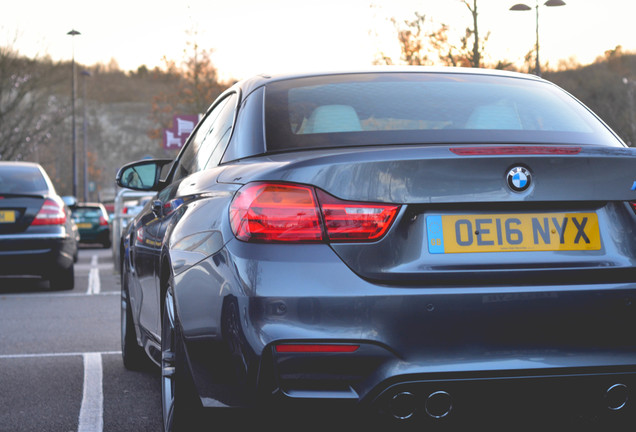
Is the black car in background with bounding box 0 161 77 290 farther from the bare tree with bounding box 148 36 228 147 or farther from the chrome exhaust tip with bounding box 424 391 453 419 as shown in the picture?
the bare tree with bounding box 148 36 228 147

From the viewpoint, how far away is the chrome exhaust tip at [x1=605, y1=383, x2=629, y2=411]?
3.11 metres

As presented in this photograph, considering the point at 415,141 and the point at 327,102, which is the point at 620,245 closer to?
the point at 415,141

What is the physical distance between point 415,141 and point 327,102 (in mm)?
581

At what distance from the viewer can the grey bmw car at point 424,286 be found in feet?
9.84

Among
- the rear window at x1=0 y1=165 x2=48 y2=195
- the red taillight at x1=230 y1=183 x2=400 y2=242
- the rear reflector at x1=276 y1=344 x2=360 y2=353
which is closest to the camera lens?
the rear reflector at x1=276 y1=344 x2=360 y2=353

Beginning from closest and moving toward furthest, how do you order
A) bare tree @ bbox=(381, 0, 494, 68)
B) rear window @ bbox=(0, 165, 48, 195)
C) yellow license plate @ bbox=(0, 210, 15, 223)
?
yellow license plate @ bbox=(0, 210, 15, 223) < rear window @ bbox=(0, 165, 48, 195) < bare tree @ bbox=(381, 0, 494, 68)

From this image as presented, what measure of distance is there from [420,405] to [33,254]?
33.6ft

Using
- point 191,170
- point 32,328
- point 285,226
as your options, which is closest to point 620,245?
point 285,226

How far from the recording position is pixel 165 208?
4.54 meters

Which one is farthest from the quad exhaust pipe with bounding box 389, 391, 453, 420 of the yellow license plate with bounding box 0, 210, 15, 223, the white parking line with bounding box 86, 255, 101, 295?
the white parking line with bounding box 86, 255, 101, 295

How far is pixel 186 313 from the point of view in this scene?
3.45 metres

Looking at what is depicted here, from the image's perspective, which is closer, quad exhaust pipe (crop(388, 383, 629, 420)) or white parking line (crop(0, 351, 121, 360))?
quad exhaust pipe (crop(388, 383, 629, 420))

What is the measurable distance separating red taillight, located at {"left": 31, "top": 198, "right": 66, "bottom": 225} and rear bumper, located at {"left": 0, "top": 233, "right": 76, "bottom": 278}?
0.16 metres

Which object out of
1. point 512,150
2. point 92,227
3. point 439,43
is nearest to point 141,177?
point 512,150
